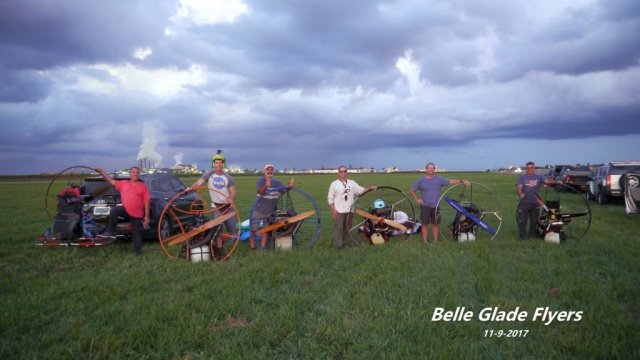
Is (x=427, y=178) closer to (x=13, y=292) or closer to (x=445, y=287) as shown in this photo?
(x=445, y=287)

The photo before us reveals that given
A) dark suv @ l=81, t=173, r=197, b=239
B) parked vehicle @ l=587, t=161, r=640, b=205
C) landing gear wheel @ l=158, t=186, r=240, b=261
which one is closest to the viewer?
landing gear wheel @ l=158, t=186, r=240, b=261

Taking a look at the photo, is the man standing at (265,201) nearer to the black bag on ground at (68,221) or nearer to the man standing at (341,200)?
the man standing at (341,200)

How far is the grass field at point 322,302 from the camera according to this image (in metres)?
4.19

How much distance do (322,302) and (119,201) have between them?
5971 mm

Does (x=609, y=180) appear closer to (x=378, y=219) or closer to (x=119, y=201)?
(x=378, y=219)

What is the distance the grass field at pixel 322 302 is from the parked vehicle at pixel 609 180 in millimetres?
10864

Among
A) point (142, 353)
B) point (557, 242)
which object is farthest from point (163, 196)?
point (557, 242)

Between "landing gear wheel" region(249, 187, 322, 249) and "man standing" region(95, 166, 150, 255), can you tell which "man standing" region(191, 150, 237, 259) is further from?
"man standing" region(95, 166, 150, 255)

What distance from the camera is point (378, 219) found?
952 centimetres

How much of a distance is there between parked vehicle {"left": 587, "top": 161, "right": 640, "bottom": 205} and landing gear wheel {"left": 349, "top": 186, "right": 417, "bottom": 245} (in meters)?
12.5

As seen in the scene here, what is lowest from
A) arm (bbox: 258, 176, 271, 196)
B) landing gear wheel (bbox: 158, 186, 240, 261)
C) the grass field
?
the grass field

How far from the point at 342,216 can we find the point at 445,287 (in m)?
3.64

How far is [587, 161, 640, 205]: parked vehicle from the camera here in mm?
17812

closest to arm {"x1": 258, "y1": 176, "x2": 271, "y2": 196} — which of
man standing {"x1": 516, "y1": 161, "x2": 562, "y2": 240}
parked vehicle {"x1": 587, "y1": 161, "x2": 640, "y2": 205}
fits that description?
man standing {"x1": 516, "y1": 161, "x2": 562, "y2": 240}
